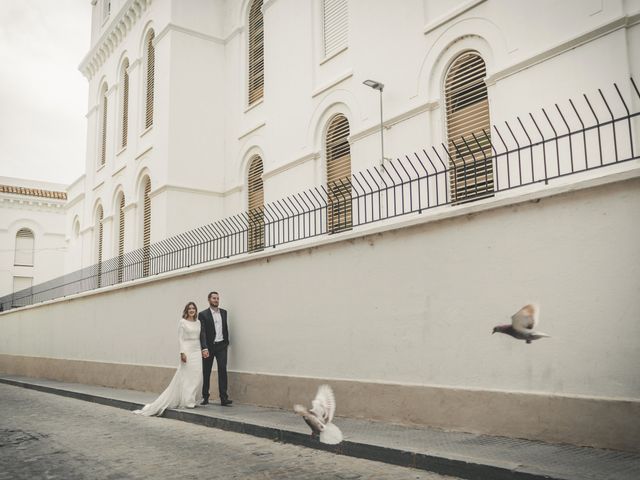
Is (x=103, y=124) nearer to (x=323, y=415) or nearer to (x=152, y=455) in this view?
(x=152, y=455)

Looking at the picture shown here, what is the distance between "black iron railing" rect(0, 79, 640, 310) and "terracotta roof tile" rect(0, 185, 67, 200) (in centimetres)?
1808

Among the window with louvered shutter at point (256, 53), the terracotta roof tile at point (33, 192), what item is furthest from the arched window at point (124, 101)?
the terracotta roof tile at point (33, 192)

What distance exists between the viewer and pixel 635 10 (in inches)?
356

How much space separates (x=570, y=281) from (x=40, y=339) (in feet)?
64.2

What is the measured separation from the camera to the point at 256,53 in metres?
18.4

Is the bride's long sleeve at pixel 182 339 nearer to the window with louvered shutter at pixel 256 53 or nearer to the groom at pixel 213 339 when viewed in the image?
the groom at pixel 213 339

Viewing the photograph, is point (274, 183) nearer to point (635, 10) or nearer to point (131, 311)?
point (131, 311)

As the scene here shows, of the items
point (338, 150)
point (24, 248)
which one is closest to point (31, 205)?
point (24, 248)

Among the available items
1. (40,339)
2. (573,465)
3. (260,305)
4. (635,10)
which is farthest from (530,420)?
(40,339)

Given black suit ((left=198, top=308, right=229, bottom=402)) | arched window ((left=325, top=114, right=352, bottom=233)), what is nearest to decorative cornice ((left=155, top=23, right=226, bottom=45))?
arched window ((left=325, top=114, right=352, bottom=233))

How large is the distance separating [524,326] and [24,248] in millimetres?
37970

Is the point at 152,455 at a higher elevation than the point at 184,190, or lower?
lower

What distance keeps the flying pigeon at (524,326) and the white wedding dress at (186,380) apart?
19.4 feet

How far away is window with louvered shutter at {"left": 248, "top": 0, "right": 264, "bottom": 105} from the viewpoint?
59.4ft
